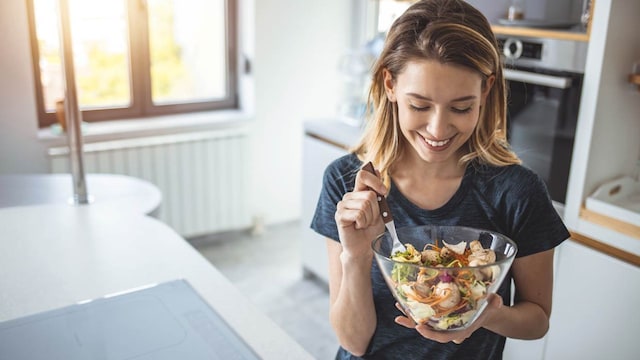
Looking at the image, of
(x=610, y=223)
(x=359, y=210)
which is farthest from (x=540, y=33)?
(x=359, y=210)

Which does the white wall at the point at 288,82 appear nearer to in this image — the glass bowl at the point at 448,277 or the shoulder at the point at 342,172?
the shoulder at the point at 342,172

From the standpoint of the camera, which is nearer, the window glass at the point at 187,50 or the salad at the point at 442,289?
the salad at the point at 442,289

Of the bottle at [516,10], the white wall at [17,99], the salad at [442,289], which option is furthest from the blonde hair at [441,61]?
the white wall at [17,99]

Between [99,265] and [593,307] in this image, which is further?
[593,307]

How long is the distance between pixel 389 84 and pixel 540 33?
3.67ft

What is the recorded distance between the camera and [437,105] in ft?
→ 3.21

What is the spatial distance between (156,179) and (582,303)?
6.78 ft

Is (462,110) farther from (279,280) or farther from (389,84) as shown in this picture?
(279,280)

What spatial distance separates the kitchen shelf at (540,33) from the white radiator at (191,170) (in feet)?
5.33

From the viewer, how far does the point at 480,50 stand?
0.99 m

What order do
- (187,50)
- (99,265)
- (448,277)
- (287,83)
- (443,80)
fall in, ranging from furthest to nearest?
1. (287,83)
2. (187,50)
3. (99,265)
4. (443,80)
5. (448,277)

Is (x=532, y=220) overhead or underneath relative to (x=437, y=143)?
underneath

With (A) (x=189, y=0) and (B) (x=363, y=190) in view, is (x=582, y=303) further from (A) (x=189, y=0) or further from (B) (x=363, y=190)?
(A) (x=189, y=0)

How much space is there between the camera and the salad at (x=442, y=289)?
82cm
